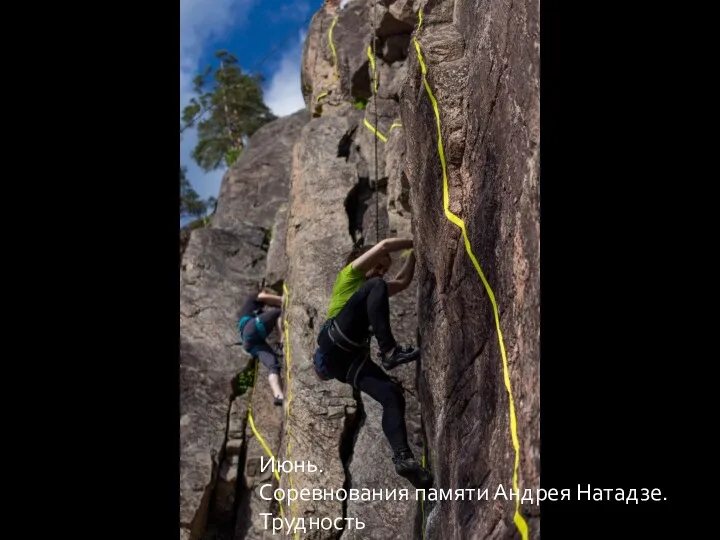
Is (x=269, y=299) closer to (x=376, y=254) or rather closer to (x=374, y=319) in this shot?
(x=376, y=254)

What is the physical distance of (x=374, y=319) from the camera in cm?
695

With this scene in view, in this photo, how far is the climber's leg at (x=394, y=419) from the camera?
6.78 m

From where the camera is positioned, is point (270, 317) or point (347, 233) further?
point (270, 317)

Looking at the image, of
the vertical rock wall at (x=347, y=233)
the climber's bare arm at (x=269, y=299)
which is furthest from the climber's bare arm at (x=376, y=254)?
the climber's bare arm at (x=269, y=299)

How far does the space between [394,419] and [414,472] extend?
1.78 feet

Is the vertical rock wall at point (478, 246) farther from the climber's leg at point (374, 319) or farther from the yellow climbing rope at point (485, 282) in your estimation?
the climber's leg at point (374, 319)

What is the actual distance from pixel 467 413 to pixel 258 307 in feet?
22.0

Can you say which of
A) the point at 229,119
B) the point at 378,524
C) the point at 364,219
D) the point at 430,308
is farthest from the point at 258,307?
the point at 229,119

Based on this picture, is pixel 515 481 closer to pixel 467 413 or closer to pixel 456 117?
pixel 467 413

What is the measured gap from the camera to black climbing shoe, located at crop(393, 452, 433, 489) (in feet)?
22.2

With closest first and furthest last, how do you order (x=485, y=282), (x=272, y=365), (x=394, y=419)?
(x=485, y=282), (x=394, y=419), (x=272, y=365)

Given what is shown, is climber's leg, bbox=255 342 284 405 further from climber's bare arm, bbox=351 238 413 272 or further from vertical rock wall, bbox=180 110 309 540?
climber's bare arm, bbox=351 238 413 272

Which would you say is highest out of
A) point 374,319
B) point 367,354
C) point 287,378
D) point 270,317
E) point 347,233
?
point 347,233

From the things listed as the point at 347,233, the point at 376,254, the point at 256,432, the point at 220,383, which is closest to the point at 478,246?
the point at 376,254
